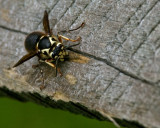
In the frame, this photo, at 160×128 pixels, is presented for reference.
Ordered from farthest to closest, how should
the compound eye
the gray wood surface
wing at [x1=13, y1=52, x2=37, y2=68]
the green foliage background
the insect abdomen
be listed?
the green foliage background → the compound eye → the insect abdomen → wing at [x1=13, y1=52, x2=37, y2=68] → the gray wood surface

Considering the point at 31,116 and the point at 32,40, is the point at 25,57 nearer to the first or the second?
the point at 32,40

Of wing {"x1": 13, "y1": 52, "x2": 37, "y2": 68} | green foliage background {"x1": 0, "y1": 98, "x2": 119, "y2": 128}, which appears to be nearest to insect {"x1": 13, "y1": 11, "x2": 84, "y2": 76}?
wing {"x1": 13, "y1": 52, "x2": 37, "y2": 68}

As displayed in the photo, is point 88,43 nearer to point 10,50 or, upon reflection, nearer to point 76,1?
point 76,1

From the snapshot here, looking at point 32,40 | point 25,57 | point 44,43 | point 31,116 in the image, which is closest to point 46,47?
point 44,43

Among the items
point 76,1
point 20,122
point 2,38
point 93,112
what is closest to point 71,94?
point 93,112

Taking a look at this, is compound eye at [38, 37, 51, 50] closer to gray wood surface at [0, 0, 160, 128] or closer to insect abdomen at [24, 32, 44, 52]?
insect abdomen at [24, 32, 44, 52]

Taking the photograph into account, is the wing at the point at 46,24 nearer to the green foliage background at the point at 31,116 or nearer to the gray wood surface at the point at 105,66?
the gray wood surface at the point at 105,66
